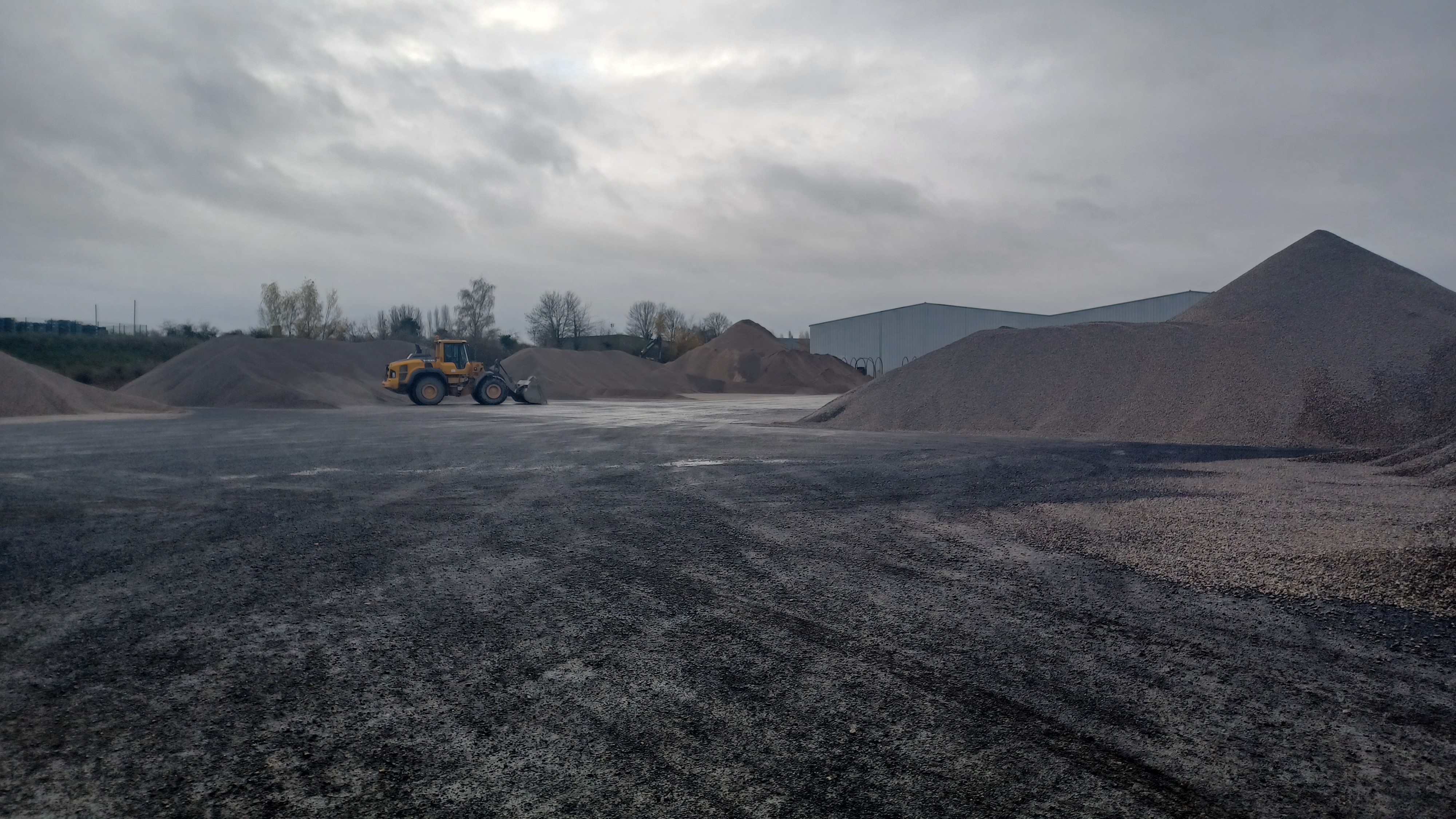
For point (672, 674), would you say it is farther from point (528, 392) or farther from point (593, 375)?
point (593, 375)

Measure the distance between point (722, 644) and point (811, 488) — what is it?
5.76m

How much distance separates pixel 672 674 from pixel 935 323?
56.7 meters

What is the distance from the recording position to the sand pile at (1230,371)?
16562 mm

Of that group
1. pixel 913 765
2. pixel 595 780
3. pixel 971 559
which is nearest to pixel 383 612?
pixel 595 780

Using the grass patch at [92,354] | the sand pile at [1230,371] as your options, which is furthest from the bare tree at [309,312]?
the sand pile at [1230,371]

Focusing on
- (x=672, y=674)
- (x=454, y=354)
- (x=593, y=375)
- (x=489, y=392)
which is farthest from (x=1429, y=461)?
(x=593, y=375)

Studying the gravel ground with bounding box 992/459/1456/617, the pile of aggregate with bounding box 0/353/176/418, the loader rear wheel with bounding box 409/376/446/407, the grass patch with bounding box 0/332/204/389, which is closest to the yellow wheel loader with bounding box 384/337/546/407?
the loader rear wheel with bounding box 409/376/446/407

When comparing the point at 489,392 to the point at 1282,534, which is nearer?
the point at 1282,534

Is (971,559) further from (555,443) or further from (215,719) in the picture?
(555,443)

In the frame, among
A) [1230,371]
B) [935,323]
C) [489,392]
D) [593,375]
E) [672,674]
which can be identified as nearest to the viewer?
[672,674]

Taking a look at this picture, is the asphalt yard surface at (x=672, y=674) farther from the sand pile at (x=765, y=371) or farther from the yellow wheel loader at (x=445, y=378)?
the sand pile at (x=765, y=371)

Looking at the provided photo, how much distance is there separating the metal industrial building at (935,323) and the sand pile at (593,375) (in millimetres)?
14580

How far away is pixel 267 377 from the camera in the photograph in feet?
124

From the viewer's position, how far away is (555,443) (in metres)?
16.1
